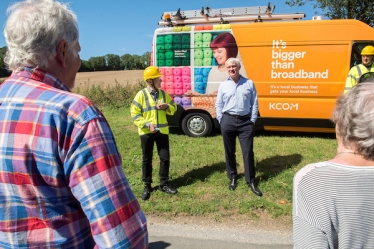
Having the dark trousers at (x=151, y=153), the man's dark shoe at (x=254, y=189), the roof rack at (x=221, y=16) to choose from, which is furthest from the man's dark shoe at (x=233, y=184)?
the roof rack at (x=221, y=16)

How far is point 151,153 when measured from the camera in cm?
460

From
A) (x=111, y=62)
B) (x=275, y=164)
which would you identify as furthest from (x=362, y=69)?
(x=111, y=62)

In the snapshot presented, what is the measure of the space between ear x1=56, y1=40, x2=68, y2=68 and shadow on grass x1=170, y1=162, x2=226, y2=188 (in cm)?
391

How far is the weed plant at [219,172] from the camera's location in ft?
13.4

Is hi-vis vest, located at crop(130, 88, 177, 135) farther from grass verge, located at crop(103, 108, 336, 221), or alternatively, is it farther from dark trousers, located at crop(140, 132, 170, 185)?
grass verge, located at crop(103, 108, 336, 221)

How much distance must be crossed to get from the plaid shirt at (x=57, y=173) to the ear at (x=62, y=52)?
77mm

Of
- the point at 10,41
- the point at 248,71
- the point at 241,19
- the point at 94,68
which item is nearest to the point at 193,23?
the point at 241,19

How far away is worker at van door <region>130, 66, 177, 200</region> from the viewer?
4.42 metres

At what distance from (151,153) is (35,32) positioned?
3562 millimetres

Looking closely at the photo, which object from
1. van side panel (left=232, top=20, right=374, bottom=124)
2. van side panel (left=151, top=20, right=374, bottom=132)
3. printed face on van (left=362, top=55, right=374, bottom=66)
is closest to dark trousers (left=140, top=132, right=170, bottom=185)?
van side panel (left=151, top=20, right=374, bottom=132)

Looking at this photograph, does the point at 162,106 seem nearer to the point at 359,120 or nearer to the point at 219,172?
the point at 219,172

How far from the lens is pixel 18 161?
3.55 feet

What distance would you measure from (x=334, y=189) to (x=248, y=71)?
635cm

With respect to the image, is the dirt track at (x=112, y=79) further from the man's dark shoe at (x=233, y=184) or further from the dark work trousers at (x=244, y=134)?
the man's dark shoe at (x=233, y=184)
